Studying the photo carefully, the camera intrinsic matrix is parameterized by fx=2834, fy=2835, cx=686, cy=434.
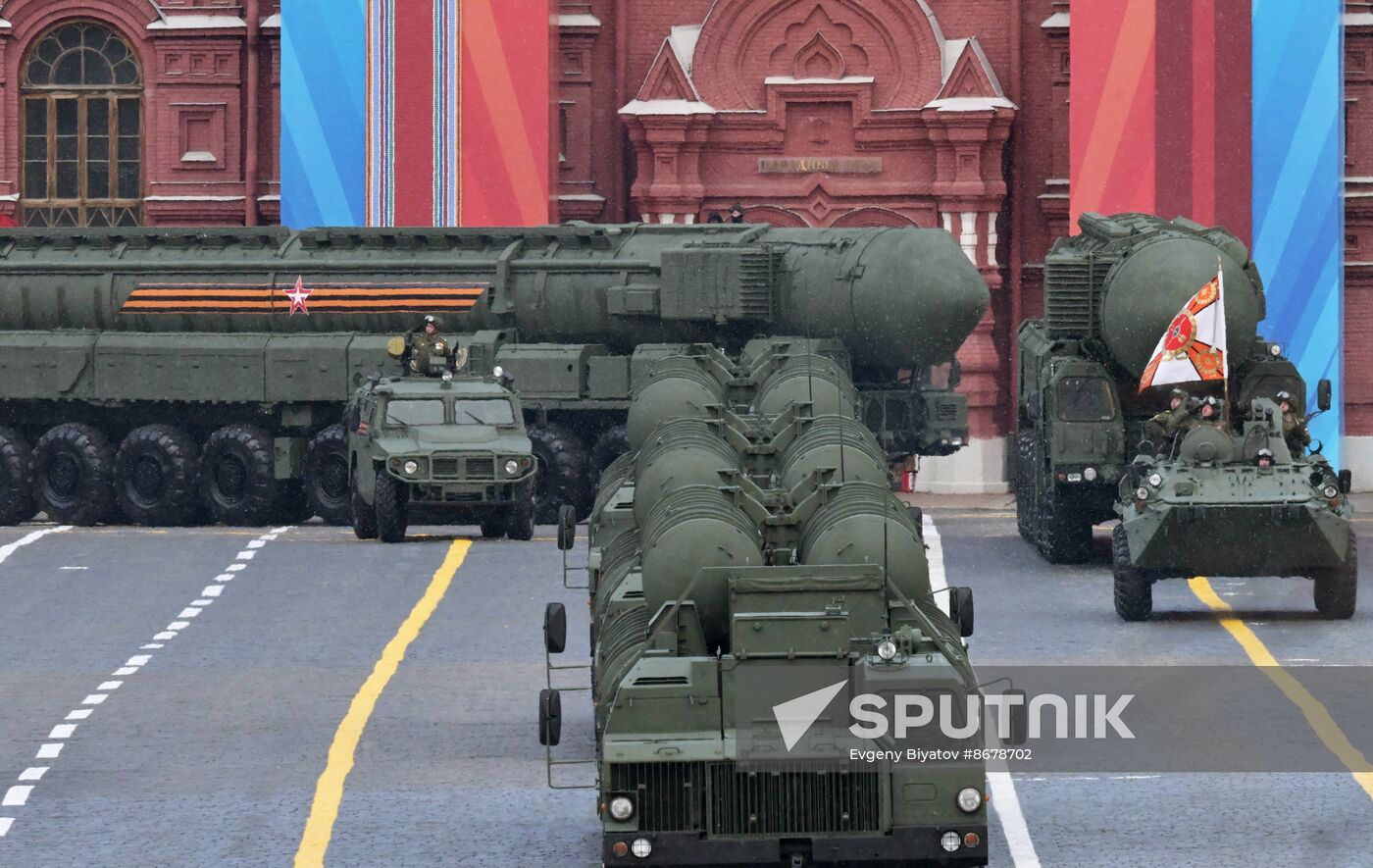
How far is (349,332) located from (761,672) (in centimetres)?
2326

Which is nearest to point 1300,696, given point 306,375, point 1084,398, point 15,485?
point 1084,398

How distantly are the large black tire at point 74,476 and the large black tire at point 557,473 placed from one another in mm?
5491

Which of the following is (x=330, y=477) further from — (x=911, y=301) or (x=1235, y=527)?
(x=1235, y=527)

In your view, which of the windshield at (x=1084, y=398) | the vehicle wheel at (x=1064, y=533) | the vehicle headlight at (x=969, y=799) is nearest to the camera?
the vehicle headlight at (x=969, y=799)

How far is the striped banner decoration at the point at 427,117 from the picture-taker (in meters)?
41.5

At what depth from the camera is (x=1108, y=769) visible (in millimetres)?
17422

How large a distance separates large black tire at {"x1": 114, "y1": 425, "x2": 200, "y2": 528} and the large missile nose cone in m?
8.41

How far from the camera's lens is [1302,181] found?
4044 cm

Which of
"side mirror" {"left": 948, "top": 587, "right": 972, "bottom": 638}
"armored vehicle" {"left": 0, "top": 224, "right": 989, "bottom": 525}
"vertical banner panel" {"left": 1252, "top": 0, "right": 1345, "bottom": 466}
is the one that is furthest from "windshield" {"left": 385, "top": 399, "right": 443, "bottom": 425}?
"side mirror" {"left": 948, "top": 587, "right": 972, "bottom": 638}

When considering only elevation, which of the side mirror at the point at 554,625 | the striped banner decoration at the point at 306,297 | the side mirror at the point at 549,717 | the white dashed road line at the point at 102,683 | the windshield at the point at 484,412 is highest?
the striped banner decoration at the point at 306,297

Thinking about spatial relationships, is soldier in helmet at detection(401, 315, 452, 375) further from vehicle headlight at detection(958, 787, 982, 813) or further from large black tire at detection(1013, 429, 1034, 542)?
vehicle headlight at detection(958, 787, 982, 813)

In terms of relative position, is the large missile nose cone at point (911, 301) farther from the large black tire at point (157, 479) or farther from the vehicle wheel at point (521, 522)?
the large black tire at point (157, 479)

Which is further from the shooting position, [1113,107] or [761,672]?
[1113,107]

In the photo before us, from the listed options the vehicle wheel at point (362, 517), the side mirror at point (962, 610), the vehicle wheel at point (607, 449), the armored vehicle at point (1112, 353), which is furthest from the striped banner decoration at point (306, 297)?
the side mirror at point (962, 610)
